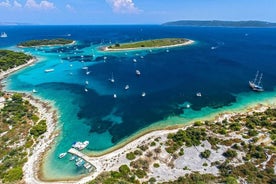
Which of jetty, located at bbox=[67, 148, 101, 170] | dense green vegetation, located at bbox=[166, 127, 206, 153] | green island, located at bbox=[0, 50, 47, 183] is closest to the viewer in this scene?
green island, located at bbox=[0, 50, 47, 183]

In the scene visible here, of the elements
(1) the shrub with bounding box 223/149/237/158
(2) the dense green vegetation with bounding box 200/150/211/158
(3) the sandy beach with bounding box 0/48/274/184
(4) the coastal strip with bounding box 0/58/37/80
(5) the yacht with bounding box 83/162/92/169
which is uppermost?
(4) the coastal strip with bounding box 0/58/37/80

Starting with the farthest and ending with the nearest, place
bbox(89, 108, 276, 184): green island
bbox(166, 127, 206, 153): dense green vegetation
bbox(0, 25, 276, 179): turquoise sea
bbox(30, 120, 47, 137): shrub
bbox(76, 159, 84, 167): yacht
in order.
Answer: bbox(0, 25, 276, 179): turquoise sea < bbox(30, 120, 47, 137): shrub < bbox(166, 127, 206, 153): dense green vegetation < bbox(76, 159, 84, 167): yacht < bbox(89, 108, 276, 184): green island

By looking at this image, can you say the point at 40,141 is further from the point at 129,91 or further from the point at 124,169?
the point at 129,91

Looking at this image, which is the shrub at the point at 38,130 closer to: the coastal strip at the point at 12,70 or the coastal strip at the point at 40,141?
the coastal strip at the point at 40,141

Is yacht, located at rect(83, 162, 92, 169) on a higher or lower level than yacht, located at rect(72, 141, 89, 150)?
lower

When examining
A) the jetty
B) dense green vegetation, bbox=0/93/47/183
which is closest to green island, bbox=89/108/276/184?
the jetty

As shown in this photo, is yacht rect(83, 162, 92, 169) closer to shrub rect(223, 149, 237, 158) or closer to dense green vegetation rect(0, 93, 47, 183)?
dense green vegetation rect(0, 93, 47, 183)

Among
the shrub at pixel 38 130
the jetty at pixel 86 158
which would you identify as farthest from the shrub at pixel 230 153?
the shrub at pixel 38 130
